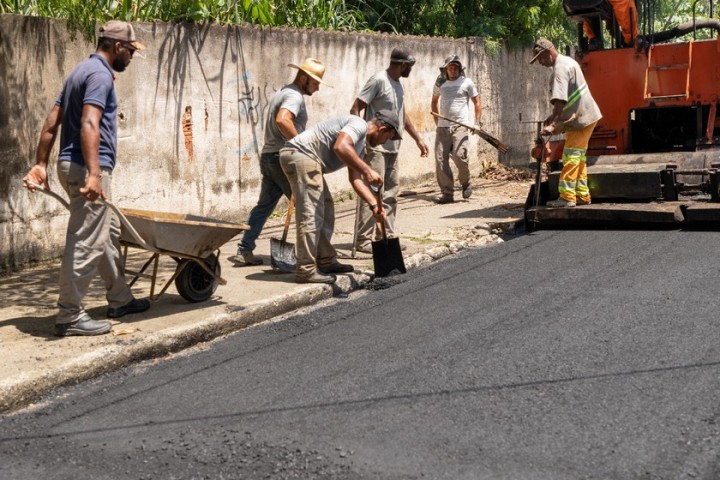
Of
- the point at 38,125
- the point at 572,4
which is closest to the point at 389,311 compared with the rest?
the point at 38,125

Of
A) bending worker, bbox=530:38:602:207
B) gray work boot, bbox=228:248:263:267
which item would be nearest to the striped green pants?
bending worker, bbox=530:38:602:207

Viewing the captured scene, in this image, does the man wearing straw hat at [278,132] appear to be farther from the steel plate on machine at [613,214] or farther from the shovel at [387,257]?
the steel plate on machine at [613,214]

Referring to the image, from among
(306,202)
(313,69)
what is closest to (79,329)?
(306,202)

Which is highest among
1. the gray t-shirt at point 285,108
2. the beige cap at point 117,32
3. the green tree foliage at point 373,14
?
the green tree foliage at point 373,14

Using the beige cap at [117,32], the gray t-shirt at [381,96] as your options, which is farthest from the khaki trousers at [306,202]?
the beige cap at [117,32]

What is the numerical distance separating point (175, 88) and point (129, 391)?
5.49m

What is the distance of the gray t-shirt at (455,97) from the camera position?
13.4 metres

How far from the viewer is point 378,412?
5.15 metres

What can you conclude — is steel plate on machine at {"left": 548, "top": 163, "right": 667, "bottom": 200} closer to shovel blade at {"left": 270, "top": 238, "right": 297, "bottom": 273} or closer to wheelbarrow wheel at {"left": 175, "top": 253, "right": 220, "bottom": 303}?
shovel blade at {"left": 270, "top": 238, "right": 297, "bottom": 273}

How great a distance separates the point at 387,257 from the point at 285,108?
58.6 inches

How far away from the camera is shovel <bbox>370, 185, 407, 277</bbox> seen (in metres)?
8.54

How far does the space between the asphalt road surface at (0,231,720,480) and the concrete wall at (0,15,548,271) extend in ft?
9.93

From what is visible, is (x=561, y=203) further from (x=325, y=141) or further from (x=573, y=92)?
(x=325, y=141)

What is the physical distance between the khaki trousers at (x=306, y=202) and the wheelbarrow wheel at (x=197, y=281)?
858mm
